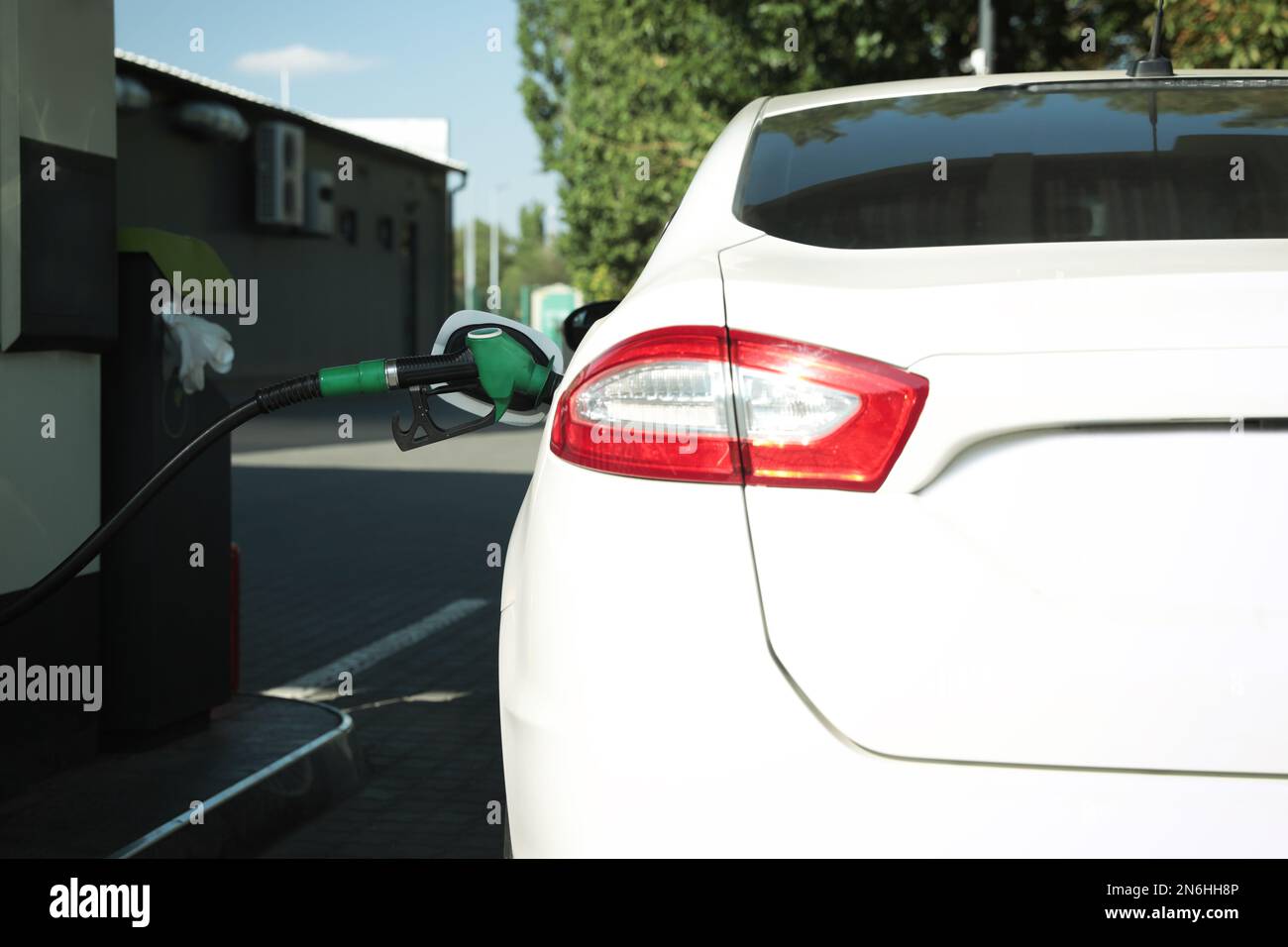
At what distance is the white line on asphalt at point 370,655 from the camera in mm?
6387

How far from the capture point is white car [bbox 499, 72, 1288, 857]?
1850 millimetres

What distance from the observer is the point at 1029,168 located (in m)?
2.66

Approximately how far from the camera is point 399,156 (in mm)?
39344

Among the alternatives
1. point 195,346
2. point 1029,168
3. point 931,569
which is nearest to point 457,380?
point 1029,168

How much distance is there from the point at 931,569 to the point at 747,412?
296mm

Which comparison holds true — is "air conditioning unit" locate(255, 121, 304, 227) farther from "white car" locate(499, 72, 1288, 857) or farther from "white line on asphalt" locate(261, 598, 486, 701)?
"white car" locate(499, 72, 1288, 857)

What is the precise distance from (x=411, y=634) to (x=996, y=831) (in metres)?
6.00

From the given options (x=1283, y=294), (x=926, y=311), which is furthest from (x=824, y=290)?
(x=1283, y=294)

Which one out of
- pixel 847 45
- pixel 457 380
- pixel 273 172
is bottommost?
pixel 457 380

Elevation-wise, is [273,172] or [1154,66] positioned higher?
[273,172]

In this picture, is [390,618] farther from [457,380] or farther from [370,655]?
[457,380]

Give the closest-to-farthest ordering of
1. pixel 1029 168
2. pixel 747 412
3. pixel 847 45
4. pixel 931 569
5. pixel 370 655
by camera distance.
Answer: pixel 931 569 → pixel 747 412 → pixel 1029 168 → pixel 370 655 → pixel 847 45

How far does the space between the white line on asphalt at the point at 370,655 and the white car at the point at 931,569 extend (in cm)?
389
